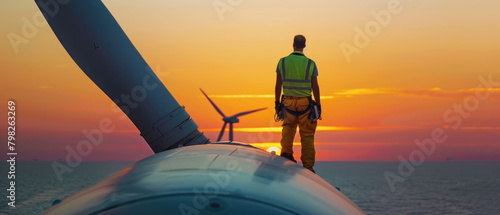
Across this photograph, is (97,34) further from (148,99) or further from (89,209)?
(89,209)

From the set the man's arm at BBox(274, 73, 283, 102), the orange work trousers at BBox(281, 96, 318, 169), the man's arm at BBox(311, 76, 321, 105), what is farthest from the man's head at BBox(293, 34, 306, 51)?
the orange work trousers at BBox(281, 96, 318, 169)

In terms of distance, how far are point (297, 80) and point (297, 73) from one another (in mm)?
193

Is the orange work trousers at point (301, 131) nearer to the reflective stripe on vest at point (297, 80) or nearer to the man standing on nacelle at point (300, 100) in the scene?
the man standing on nacelle at point (300, 100)

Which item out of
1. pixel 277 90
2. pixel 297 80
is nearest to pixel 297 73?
pixel 297 80

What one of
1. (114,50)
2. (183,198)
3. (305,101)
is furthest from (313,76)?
(183,198)

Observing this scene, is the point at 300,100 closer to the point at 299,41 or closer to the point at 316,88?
the point at 316,88

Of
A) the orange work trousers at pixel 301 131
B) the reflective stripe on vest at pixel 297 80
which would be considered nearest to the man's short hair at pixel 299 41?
the reflective stripe on vest at pixel 297 80

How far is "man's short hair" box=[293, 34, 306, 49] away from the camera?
1698 centimetres

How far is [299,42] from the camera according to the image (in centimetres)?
1700

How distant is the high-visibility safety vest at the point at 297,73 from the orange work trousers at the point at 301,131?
224mm

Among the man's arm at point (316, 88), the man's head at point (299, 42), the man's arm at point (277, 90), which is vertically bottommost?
the man's arm at point (316, 88)

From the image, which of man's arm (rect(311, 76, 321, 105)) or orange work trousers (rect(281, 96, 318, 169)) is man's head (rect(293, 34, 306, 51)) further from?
orange work trousers (rect(281, 96, 318, 169))

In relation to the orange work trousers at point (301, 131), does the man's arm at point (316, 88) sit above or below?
above

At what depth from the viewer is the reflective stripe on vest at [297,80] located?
1714 centimetres
